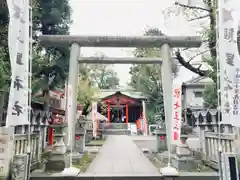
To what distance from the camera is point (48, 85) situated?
628 inches

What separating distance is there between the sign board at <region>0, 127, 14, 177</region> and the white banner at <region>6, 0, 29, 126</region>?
0.67 meters

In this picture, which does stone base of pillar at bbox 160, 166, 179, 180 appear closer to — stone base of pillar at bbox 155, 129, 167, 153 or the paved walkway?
the paved walkway

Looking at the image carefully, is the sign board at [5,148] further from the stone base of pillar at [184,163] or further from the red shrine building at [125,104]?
the red shrine building at [125,104]

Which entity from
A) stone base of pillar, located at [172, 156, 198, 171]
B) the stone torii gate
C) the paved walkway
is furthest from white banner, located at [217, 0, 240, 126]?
the stone torii gate

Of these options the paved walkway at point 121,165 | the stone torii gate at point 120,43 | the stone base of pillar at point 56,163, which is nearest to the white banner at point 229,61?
the paved walkway at point 121,165

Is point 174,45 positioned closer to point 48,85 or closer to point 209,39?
point 209,39

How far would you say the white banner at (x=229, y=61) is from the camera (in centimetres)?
485

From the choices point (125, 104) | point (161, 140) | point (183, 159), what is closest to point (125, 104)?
point (125, 104)

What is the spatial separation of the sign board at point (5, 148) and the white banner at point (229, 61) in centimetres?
489

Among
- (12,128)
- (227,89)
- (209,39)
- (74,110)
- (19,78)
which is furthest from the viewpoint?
(209,39)

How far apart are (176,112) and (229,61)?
2689 mm

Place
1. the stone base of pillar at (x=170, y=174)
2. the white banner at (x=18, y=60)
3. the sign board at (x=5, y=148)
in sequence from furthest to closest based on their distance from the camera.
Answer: the stone base of pillar at (x=170, y=174) < the sign board at (x=5, y=148) < the white banner at (x=18, y=60)

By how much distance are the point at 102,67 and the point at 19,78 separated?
38.1m

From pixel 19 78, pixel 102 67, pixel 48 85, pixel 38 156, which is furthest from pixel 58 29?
pixel 102 67
